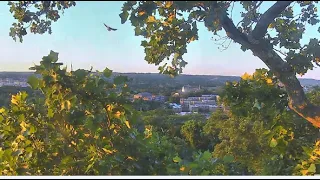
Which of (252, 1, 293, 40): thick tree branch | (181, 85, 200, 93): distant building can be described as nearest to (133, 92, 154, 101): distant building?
(181, 85, 200, 93): distant building

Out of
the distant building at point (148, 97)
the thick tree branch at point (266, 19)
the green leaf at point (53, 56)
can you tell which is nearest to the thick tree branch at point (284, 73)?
the thick tree branch at point (266, 19)

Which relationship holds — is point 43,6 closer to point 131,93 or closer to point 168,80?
point 131,93

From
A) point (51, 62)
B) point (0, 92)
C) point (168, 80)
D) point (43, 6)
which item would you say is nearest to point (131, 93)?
point (168, 80)

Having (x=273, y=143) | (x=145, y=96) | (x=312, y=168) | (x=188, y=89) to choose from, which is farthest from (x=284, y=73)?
(x=145, y=96)

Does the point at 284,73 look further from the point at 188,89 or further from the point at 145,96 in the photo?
the point at 145,96

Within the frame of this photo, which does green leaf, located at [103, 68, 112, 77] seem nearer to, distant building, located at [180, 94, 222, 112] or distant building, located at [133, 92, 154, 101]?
distant building, located at [133, 92, 154, 101]
